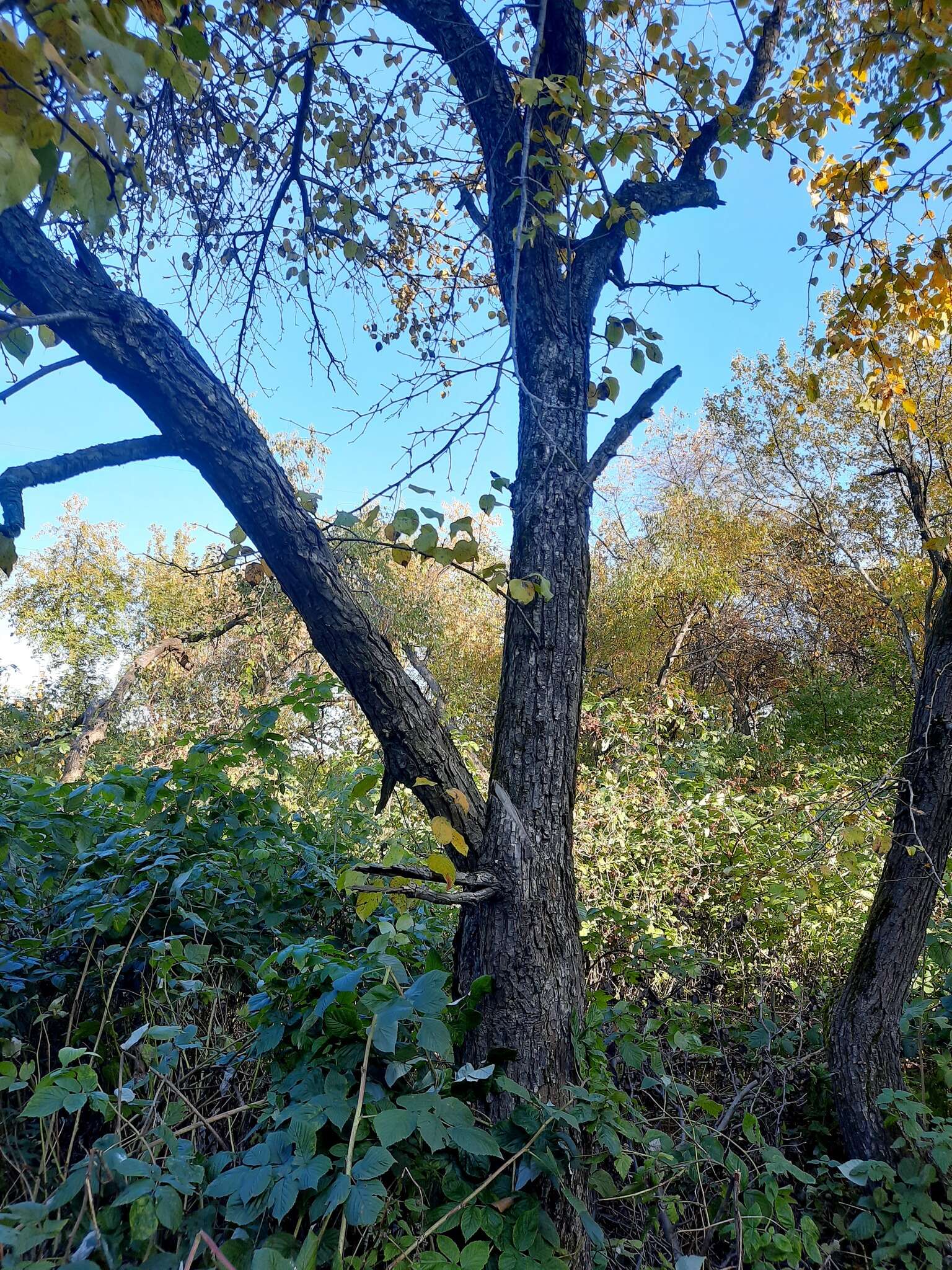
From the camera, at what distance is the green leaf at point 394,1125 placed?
117 cm

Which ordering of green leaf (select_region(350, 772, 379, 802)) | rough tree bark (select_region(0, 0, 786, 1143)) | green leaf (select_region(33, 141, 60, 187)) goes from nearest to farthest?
1. green leaf (select_region(33, 141, 60, 187))
2. green leaf (select_region(350, 772, 379, 802))
3. rough tree bark (select_region(0, 0, 786, 1143))

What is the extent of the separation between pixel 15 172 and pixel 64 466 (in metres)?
1.08

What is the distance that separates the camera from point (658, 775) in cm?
442

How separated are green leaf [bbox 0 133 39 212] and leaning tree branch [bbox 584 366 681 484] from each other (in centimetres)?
155

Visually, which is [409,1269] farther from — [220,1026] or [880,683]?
[880,683]

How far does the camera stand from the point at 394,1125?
3.94 feet

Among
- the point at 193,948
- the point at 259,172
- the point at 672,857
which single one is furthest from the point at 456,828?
the point at 259,172

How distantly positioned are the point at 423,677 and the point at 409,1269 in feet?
32.6

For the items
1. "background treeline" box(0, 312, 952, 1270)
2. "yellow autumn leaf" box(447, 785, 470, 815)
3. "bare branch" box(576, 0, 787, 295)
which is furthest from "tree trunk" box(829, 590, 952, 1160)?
"bare branch" box(576, 0, 787, 295)

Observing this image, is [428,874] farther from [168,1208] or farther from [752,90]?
[752,90]

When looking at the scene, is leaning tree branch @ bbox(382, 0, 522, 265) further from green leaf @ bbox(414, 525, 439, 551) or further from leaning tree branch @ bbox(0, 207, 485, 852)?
green leaf @ bbox(414, 525, 439, 551)

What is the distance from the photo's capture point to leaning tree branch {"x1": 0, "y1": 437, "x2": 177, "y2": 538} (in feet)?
5.00

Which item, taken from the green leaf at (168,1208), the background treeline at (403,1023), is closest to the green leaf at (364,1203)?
the background treeline at (403,1023)

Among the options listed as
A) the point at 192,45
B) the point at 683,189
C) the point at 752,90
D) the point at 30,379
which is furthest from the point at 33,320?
the point at 752,90
